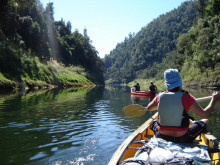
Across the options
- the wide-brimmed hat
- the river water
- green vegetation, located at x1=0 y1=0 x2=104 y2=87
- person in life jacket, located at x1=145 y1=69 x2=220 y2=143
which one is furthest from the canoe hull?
green vegetation, located at x1=0 y1=0 x2=104 y2=87

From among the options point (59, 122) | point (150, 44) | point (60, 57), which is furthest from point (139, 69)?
point (59, 122)

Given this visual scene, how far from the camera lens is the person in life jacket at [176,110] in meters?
4.08

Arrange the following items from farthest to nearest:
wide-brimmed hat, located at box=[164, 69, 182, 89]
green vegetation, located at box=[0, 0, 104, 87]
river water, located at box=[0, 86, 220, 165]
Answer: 1. green vegetation, located at box=[0, 0, 104, 87]
2. river water, located at box=[0, 86, 220, 165]
3. wide-brimmed hat, located at box=[164, 69, 182, 89]

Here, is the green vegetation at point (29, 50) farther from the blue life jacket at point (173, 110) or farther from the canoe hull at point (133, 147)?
the blue life jacket at point (173, 110)

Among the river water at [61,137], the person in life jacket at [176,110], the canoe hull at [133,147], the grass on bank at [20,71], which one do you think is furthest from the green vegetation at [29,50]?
the person in life jacket at [176,110]

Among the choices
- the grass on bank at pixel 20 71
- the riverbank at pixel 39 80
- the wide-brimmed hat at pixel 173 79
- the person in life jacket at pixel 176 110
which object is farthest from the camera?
the grass on bank at pixel 20 71

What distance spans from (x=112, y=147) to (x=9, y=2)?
103ft

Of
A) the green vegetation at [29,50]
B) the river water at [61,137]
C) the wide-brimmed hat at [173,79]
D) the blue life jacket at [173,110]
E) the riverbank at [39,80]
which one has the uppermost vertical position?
the green vegetation at [29,50]

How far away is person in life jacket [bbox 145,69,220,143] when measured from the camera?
13.4 ft

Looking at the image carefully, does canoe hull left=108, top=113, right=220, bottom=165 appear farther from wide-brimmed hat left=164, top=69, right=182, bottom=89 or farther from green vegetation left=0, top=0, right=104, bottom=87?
green vegetation left=0, top=0, right=104, bottom=87

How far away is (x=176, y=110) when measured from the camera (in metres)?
4.10

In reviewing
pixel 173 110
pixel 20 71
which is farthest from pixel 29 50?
pixel 173 110

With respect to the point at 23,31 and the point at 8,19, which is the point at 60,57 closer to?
the point at 23,31

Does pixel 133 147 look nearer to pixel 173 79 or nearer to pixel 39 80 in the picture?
pixel 173 79
